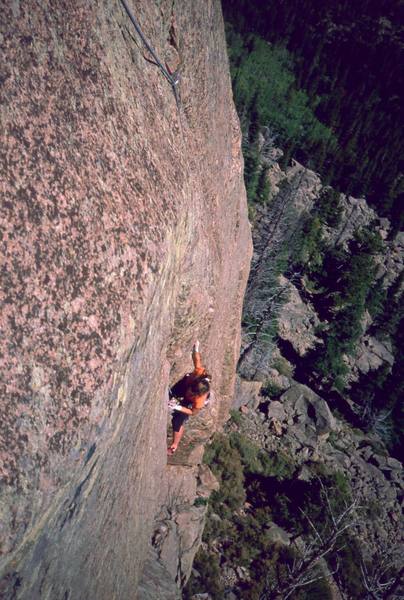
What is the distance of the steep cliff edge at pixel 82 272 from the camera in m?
2.25

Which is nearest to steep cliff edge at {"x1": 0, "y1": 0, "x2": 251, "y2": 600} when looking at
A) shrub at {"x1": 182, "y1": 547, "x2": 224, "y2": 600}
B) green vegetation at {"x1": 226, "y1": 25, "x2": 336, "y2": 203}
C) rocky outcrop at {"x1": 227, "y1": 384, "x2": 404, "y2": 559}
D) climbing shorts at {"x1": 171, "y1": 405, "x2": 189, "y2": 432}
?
climbing shorts at {"x1": 171, "y1": 405, "x2": 189, "y2": 432}

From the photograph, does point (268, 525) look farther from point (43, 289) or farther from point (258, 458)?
point (43, 289)

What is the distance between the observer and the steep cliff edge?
2254 mm

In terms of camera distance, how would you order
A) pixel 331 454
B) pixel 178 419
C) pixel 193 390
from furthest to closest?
pixel 331 454
pixel 178 419
pixel 193 390

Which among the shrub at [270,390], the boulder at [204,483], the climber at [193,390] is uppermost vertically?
the climber at [193,390]

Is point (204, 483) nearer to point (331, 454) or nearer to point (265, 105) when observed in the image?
point (331, 454)

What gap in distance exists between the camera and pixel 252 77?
222 feet

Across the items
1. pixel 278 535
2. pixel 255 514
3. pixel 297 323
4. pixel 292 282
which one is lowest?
pixel 255 514

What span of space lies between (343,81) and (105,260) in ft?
352

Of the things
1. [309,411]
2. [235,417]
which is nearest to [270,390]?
[309,411]

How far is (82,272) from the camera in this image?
8.62ft

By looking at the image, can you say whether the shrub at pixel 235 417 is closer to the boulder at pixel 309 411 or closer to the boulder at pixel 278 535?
the boulder at pixel 309 411

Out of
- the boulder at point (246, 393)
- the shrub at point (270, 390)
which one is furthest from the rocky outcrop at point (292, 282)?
the boulder at point (246, 393)

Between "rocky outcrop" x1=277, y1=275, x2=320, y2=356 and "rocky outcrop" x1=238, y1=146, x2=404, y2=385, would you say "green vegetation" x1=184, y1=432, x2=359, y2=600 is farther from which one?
"rocky outcrop" x1=277, y1=275, x2=320, y2=356
